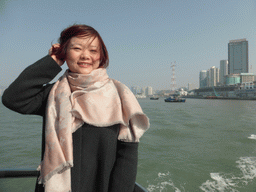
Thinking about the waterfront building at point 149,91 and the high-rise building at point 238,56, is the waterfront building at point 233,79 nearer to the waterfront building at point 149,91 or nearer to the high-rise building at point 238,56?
the high-rise building at point 238,56

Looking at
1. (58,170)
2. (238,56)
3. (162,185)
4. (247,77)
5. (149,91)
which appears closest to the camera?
(58,170)

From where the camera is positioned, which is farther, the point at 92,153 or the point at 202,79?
the point at 202,79

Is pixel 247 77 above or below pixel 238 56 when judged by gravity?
below

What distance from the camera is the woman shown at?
1.97 feet

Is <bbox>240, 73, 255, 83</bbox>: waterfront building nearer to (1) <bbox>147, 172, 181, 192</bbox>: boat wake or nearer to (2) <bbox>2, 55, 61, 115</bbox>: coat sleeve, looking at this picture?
(1) <bbox>147, 172, 181, 192</bbox>: boat wake

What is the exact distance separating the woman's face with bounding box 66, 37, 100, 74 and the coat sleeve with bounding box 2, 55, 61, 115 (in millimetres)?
67

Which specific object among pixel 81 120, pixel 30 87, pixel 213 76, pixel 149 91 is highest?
pixel 213 76

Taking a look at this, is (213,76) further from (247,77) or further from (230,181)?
(230,181)

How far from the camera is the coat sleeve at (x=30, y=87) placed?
1.93 ft

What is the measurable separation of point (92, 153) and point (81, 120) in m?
0.13

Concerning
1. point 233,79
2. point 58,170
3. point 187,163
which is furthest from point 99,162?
point 233,79

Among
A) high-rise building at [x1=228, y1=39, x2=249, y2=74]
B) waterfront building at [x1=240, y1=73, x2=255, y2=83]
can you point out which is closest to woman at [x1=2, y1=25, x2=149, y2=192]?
waterfront building at [x1=240, y1=73, x2=255, y2=83]

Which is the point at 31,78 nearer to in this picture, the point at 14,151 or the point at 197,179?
the point at 197,179

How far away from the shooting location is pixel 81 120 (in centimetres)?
63
